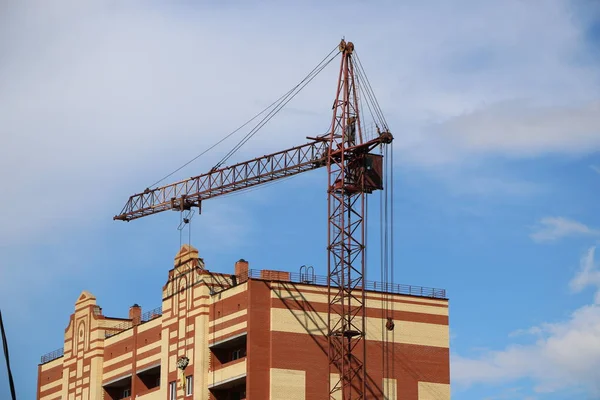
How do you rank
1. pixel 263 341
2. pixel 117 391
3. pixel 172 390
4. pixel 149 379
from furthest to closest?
pixel 117 391
pixel 149 379
pixel 172 390
pixel 263 341

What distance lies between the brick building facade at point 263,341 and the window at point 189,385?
8 cm

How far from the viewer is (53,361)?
411 ft

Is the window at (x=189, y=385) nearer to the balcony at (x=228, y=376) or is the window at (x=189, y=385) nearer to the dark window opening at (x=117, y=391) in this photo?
the balcony at (x=228, y=376)

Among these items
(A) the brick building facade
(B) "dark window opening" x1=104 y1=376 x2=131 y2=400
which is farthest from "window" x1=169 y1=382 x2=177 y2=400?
(B) "dark window opening" x1=104 y1=376 x2=131 y2=400

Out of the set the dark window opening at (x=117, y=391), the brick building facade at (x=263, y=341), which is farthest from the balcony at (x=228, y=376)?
the dark window opening at (x=117, y=391)

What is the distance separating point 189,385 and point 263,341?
404 inches

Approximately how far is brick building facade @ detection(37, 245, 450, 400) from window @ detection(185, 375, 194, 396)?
0.08 m

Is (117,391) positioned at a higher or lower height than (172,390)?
higher

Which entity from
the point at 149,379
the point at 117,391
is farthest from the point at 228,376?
the point at 117,391

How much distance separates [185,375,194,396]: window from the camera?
98375 millimetres

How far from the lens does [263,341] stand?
92062 mm

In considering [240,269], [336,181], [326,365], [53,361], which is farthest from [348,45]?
[53,361]

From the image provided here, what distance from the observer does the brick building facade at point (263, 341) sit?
303 feet

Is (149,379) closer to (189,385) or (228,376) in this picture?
(189,385)
